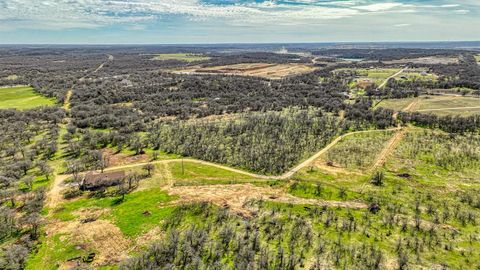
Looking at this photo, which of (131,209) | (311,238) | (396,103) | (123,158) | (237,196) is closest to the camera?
(311,238)

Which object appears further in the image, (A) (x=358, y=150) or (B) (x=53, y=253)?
(A) (x=358, y=150)

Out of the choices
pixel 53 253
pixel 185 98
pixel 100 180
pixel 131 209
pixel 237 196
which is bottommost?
pixel 53 253

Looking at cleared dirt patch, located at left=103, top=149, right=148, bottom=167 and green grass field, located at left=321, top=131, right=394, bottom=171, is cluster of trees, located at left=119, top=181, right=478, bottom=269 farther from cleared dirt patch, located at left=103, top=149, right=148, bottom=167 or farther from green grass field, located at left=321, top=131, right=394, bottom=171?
cleared dirt patch, located at left=103, top=149, right=148, bottom=167

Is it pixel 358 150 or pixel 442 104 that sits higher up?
pixel 442 104

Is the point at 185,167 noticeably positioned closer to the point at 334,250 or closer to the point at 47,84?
the point at 334,250

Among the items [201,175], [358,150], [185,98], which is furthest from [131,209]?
[185,98]

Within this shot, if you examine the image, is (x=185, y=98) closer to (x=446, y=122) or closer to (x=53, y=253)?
(x=446, y=122)

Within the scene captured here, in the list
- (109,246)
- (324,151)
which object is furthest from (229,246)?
(324,151)

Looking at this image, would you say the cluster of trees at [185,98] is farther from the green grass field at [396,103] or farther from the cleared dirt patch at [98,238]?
the cleared dirt patch at [98,238]
